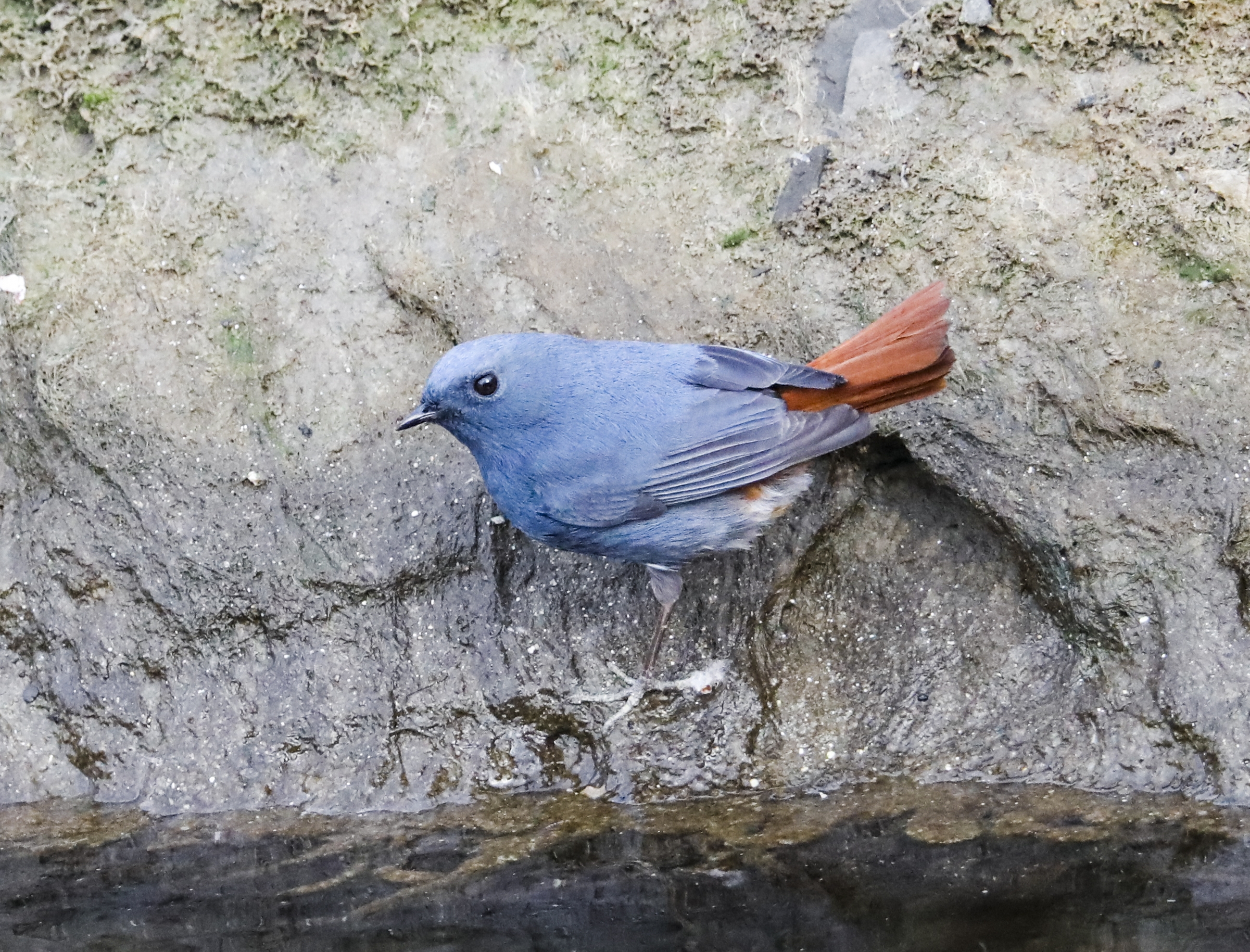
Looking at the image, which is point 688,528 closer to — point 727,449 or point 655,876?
point 727,449

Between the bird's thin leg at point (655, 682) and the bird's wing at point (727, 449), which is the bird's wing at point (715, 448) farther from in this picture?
the bird's thin leg at point (655, 682)

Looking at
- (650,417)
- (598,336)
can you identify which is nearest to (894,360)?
(650,417)

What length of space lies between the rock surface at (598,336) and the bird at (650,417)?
48 centimetres

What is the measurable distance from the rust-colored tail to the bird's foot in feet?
3.56

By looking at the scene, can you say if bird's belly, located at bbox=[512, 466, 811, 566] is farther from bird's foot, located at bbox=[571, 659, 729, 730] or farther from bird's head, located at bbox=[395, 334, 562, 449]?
bird's foot, located at bbox=[571, 659, 729, 730]

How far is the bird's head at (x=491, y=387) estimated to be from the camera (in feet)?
13.2

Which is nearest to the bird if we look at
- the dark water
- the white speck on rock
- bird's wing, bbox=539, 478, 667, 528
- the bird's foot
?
bird's wing, bbox=539, 478, 667, 528

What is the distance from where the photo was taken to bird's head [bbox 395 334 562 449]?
401 cm

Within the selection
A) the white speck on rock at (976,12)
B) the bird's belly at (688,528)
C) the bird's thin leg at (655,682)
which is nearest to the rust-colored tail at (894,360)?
the bird's belly at (688,528)

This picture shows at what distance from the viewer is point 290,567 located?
15.1 ft

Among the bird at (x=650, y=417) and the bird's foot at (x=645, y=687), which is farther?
the bird's foot at (x=645, y=687)

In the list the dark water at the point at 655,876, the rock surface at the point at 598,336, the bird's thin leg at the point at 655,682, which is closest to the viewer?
the dark water at the point at 655,876

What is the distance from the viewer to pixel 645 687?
4590 mm

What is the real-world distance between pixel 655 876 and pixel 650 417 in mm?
1454
